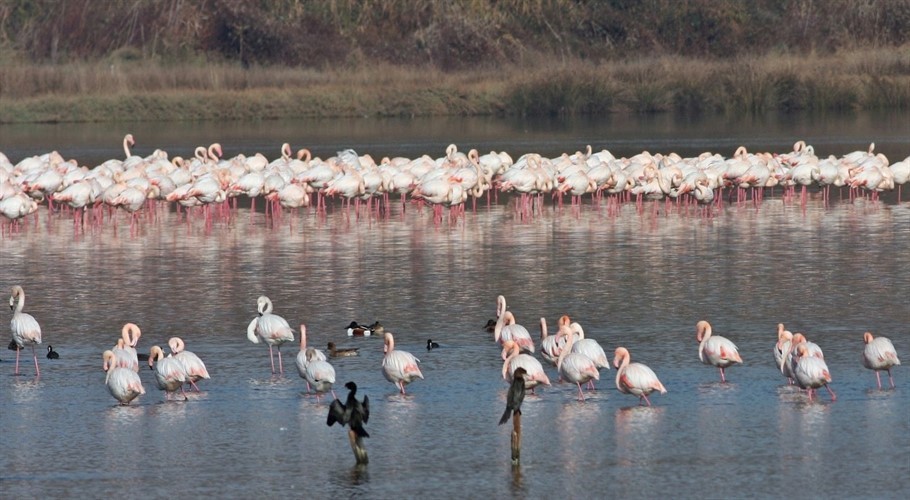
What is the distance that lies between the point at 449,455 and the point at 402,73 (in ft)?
128

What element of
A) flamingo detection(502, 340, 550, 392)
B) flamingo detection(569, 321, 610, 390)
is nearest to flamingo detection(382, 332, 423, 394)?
flamingo detection(502, 340, 550, 392)

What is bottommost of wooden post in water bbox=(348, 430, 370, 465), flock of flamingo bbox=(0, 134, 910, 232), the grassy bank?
wooden post in water bbox=(348, 430, 370, 465)

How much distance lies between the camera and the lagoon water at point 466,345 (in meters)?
9.26

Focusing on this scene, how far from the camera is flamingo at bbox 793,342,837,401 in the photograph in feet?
34.1

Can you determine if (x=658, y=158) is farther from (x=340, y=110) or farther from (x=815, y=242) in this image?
(x=340, y=110)

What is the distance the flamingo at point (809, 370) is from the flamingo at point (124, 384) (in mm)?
4209

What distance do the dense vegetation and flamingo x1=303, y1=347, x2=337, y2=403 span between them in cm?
3425

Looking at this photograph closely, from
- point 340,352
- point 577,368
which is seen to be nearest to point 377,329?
point 340,352

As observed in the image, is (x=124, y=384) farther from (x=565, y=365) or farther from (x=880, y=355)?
(x=880, y=355)

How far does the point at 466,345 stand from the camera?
12805 millimetres

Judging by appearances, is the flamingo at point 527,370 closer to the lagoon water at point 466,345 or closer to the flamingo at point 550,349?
the lagoon water at point 466,345

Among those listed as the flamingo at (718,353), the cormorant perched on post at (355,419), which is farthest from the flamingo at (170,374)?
the flamingo at (718,353)

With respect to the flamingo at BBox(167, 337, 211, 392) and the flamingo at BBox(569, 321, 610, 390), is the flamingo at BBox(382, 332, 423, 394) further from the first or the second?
the flamingo at BBox(167, 337, 211, 392)

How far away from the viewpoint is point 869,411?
33.9 ft
